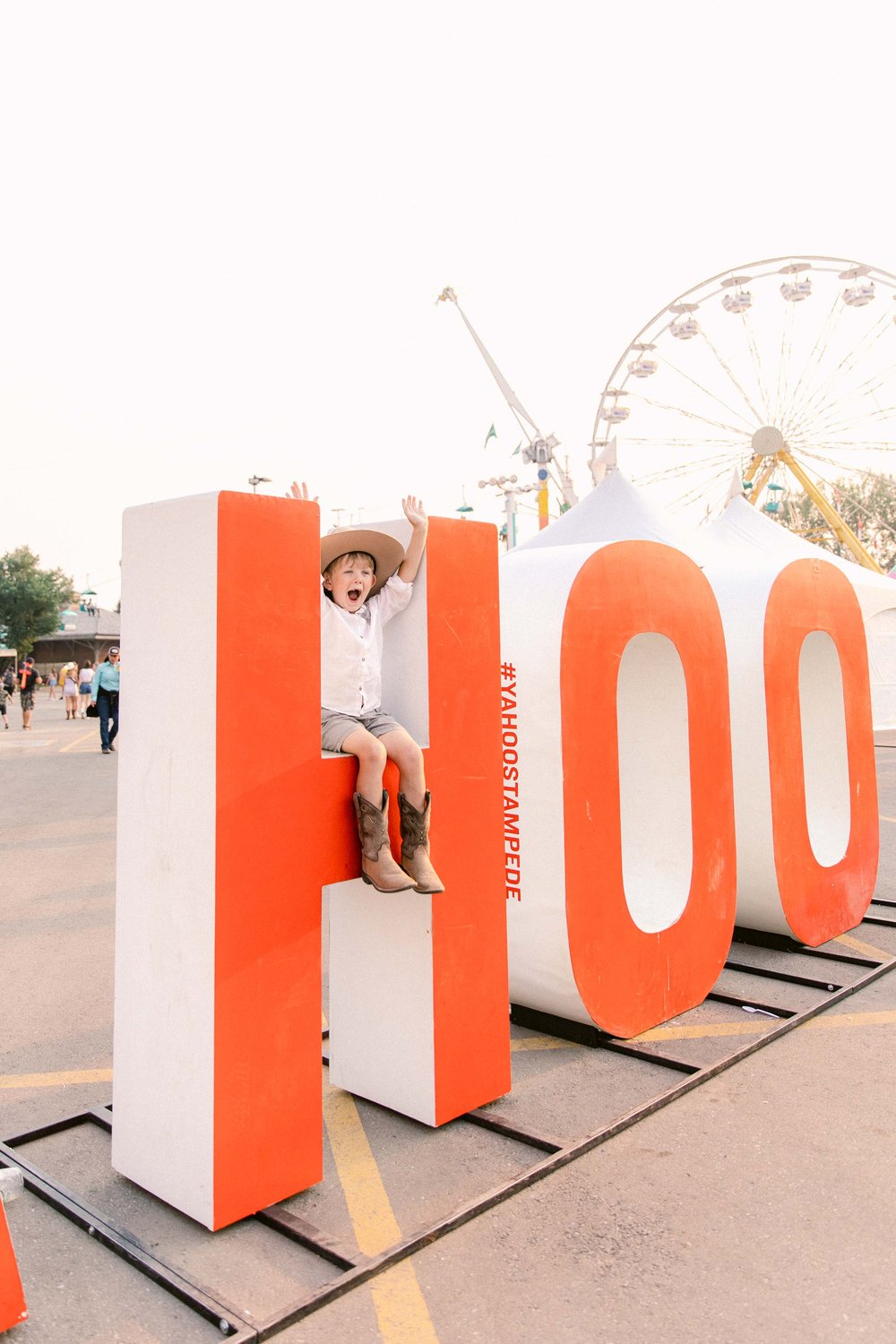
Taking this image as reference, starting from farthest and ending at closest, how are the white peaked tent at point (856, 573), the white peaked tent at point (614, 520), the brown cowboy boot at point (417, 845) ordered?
the white peaked tent at point (856, 573) → the white peaked tent at point (614, 520) → the brown cowboy boot at point (417, 845)

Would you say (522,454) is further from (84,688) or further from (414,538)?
(414,538)

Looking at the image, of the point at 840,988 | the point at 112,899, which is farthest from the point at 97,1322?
the point at 112,899

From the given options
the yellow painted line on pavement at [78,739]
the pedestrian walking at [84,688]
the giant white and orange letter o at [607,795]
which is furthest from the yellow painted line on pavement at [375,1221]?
A: the pedestrian walking at [84,688]

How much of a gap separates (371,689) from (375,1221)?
1.52 meters

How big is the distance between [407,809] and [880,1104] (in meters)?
1.88

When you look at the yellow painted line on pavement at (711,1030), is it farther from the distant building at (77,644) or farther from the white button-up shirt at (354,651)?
the distant building at (77,644)

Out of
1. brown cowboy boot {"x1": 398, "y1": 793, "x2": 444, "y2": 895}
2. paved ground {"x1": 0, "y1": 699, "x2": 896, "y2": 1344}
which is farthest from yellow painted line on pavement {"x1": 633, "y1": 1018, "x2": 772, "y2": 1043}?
brown cowboy boot {"x1": 398, "y1": 793, "x2": 444, "y2": 895}

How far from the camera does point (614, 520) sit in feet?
23.5

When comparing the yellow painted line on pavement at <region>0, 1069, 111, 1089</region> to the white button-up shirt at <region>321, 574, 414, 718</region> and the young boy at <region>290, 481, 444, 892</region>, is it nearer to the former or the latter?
the young boy at <region>290, 481, 444, 892</region>

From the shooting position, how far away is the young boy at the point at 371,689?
2.82m

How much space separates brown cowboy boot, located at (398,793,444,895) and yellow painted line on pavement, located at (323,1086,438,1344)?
0.82m

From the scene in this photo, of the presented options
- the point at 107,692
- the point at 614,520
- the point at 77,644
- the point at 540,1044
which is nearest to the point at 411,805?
the point at 540,1044

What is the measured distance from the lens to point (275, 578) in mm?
2643

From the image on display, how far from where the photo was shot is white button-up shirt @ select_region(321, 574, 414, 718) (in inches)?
119
